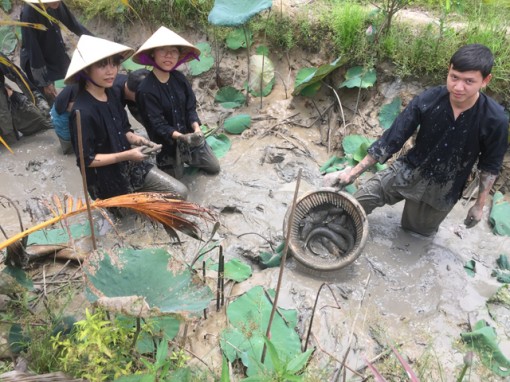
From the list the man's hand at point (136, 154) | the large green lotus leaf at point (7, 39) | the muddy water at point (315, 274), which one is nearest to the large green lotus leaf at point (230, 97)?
the muddy water at point (315, 274)

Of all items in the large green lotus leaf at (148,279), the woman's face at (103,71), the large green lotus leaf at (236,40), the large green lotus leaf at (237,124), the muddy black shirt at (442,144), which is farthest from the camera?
the large green lotus leaf at (236,40)

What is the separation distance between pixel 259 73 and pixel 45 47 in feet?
8.65

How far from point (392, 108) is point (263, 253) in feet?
8.25

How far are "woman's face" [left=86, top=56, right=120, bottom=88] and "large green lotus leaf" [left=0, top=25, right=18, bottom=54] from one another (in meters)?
4.79

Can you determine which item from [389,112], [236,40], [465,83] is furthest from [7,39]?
[465,83]

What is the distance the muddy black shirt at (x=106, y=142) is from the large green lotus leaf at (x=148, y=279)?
1.42m

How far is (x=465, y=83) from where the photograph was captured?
9.33ft

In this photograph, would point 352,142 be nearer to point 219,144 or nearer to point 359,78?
point 359,78

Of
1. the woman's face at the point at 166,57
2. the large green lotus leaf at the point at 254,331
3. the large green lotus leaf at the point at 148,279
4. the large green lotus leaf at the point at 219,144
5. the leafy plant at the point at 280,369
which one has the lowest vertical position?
the large green lotus leaf at the point at 219,144

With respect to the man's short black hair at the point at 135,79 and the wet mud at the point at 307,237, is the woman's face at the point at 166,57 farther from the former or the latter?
the wet mud at the point at 307,237

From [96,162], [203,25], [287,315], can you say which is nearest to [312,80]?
[203,25]

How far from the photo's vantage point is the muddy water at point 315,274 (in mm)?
2943

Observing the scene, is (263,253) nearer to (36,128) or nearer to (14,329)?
(14,329)

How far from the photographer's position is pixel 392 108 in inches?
195
